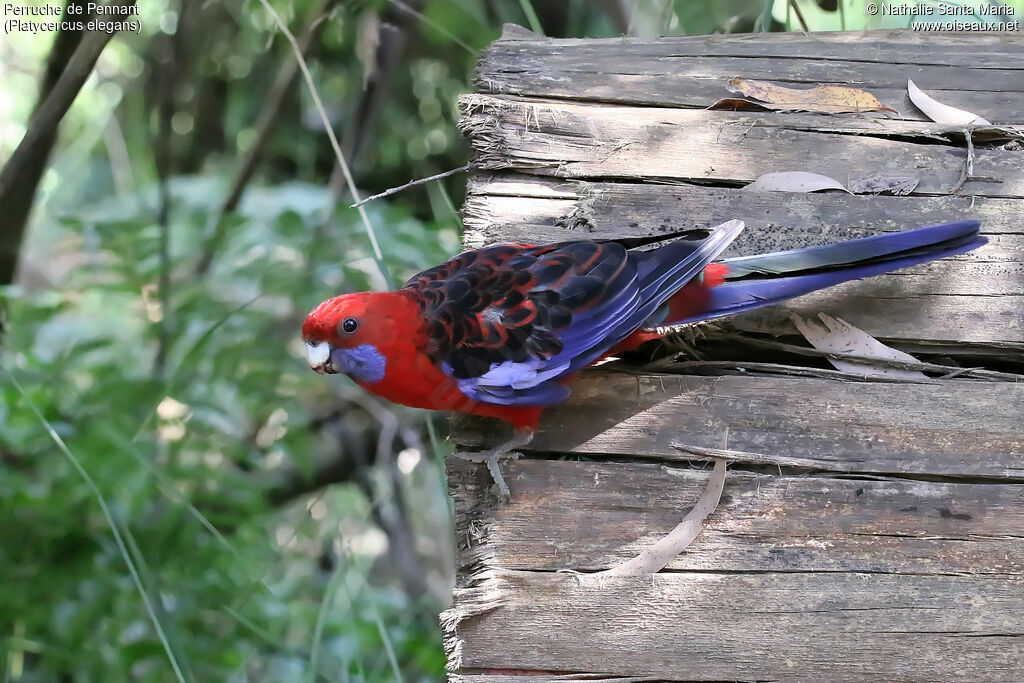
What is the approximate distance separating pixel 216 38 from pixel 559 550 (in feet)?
11.6

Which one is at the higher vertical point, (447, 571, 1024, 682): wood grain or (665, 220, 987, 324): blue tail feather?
(665, 220, 987, 324): blue tail feather

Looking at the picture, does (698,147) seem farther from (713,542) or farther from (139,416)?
(139,416)

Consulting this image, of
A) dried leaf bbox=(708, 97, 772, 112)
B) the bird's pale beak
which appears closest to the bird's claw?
the bird's pale beak

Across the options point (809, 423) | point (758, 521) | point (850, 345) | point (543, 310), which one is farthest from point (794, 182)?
point (758, 521)

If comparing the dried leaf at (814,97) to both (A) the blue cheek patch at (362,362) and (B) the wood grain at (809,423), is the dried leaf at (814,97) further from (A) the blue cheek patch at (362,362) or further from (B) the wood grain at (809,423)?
(A) the blue cheek patch at (362,362)

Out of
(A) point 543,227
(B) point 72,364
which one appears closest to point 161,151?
(B) point 72,364

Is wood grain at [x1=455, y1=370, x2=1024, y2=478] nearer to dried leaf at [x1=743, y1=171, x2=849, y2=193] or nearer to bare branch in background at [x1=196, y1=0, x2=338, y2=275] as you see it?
dried leaf at [x1=743, y1=171, x2=849, y2=193]

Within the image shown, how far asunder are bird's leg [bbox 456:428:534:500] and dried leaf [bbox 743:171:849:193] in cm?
74

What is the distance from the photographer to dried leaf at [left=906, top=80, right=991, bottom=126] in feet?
6.00

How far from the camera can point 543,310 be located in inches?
63.7

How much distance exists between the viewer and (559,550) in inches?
59.9

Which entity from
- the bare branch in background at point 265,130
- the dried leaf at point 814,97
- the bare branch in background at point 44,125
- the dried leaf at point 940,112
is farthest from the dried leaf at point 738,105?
the bare branch in background at point 265,130

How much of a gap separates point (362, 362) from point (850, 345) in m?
0.98

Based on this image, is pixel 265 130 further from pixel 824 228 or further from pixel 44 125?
pixel 824 228
